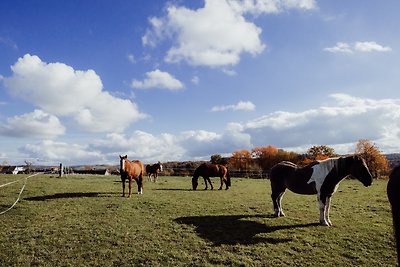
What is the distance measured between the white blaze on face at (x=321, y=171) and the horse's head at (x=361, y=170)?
27.8 inches

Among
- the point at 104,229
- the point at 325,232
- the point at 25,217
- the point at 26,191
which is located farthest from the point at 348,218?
the point at 26,191

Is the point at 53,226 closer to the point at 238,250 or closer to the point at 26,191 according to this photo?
the point at 238,250

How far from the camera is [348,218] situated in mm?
13555

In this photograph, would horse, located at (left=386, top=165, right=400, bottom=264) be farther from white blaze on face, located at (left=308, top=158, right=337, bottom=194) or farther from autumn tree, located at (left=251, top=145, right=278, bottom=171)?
autumn tree, located at (left=251, top=145, right=278, bottom=171)

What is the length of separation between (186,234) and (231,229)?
171 cm

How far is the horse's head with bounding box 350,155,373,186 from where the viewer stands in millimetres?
11867

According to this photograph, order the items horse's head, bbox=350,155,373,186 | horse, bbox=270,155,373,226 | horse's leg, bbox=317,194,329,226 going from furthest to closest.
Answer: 1. horse's leg, bbox=317,194,329,226
2. horse, bbox=270,155,373,226
3. horse's head, bbox=350,155,373,186

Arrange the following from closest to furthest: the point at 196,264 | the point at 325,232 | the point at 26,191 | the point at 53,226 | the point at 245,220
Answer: the point at 196,264 < the point at 325,232 < the point at 53,226 < the point at 245,220 < the point at 26,191

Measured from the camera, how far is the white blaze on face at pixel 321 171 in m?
12.3

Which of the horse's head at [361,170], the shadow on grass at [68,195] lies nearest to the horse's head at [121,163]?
the shadow on grass at [68,195]

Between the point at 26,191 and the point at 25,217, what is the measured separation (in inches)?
247

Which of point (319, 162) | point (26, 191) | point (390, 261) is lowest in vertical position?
point (390, 261)

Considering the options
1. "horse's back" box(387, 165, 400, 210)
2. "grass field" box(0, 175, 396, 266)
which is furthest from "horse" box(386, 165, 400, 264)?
"grass field" box(0, 175, 396, 266)

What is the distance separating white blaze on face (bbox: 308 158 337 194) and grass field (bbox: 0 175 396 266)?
1.65 meters
